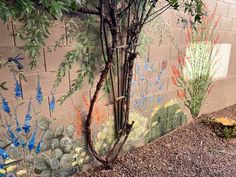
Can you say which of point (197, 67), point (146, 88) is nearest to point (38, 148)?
point (146, 88)

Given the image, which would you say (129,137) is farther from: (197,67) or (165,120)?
(197,67)

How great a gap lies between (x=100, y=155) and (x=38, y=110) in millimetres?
792

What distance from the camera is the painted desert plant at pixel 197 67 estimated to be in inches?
109

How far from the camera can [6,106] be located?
1417 mm

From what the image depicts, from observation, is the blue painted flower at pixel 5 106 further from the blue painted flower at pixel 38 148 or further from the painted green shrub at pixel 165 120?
the painted green shrub at pixel 165 120

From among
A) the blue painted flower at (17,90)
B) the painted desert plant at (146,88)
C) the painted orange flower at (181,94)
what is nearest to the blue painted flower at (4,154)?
the blue painted flower at (17,90)

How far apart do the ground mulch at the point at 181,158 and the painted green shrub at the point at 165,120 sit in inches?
3.0

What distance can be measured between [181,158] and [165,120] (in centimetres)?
55

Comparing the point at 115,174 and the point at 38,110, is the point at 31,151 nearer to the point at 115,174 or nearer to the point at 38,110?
the point at 38,110

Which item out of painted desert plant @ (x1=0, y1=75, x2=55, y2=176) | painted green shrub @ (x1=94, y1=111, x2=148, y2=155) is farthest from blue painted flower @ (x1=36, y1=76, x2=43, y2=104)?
painted green shrub @ (x1=94, y1=111, x2=148, y2=155)

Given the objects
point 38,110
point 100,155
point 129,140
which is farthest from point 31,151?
point 129,140

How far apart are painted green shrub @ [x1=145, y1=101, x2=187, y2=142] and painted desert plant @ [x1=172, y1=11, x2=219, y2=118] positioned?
182mm

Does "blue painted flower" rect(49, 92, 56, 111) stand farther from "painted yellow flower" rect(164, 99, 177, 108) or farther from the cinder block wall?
"painted yellow flower" rect(164, 99, 177, 108)

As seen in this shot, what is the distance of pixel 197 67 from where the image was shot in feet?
9.77
